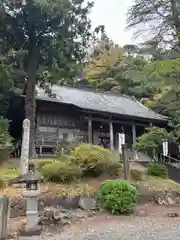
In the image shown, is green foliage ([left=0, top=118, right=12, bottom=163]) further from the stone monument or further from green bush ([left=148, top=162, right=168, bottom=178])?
the stone monument

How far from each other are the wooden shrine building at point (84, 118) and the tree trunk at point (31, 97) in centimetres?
281

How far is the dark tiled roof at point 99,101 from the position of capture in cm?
2464

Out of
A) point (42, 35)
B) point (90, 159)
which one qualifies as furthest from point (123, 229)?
point (42, 35)

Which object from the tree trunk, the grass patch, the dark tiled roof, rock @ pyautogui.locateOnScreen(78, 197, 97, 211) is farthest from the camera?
the dark tiled roof

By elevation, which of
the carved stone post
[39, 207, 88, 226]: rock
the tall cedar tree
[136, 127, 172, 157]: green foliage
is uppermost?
the tall cedar tree

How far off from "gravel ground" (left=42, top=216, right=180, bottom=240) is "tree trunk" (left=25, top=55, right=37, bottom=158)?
1025 cm

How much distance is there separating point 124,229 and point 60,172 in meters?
3.99

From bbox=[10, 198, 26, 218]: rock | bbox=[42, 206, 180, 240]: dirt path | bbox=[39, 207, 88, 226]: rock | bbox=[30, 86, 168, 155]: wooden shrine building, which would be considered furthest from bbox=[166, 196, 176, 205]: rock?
bbox=[30, 86, 168, 155]: wooden shrine building

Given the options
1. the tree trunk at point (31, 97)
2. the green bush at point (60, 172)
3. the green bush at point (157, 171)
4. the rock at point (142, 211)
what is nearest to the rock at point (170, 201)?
the rock at point (142, 211)

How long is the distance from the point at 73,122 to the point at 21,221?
54.8 feet

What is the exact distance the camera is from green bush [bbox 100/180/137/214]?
383 inches

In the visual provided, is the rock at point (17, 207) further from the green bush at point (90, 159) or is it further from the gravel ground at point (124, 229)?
the green bush at point (90, 159)

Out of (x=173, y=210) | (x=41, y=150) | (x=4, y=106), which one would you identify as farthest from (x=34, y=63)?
(x=173, y=210)

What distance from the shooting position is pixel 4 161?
1755cm
